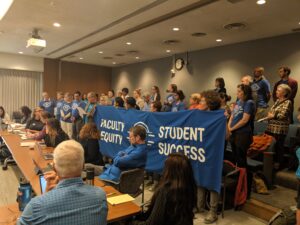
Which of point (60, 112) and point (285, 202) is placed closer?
point (285, 202)

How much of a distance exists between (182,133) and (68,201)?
2205 mm

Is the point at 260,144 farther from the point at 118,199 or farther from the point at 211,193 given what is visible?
the point at 118,199

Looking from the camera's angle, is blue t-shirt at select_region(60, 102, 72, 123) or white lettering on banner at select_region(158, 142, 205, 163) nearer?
white lettering on banner at select_region(158, 142, 205, 163)

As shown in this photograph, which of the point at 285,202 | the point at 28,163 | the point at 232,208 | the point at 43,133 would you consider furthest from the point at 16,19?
Answer: the point at 285,202

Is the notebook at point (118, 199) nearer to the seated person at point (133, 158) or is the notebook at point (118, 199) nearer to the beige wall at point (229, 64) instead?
the seated person at point (133, 158)

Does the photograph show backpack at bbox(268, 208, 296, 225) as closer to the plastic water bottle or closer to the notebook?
the notebook

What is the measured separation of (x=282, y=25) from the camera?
5258 mm

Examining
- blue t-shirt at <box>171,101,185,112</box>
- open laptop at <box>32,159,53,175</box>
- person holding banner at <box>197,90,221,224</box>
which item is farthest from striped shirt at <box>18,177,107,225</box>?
blue t-shirt at <box>171,101,185,112</box>

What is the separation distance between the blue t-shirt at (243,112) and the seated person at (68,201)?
8.33 feet

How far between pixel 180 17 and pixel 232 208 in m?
3.43

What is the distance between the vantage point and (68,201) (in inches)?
49.2

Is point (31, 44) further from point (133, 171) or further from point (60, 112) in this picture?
point (133, 171)

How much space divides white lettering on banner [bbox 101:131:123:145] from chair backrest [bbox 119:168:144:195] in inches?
59.6

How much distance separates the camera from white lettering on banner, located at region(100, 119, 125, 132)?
14.1 feet
